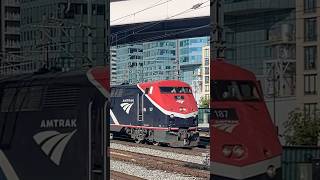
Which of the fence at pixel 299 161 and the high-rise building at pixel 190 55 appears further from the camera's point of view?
the high-rise building at pixel 190 55

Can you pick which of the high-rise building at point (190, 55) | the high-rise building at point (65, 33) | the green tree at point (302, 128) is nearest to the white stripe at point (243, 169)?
the green tree at point (302, 128)

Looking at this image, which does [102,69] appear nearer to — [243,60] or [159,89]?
[243,60]

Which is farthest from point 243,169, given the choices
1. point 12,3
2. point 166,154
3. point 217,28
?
point 166,154

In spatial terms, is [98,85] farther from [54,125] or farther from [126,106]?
[126,106]

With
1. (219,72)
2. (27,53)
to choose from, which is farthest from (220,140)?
(27,53)

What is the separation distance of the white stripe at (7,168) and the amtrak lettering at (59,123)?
4.26 feet

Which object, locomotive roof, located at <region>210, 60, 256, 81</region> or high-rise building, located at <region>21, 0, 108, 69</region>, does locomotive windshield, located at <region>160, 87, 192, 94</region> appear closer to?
high-rise building, located at <region>21, 0, 108, 69</region>

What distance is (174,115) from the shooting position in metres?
31.3

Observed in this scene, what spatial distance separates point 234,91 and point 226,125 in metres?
0.63

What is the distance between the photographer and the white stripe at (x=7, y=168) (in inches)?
409

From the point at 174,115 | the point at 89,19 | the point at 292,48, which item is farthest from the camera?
the point at 174,115

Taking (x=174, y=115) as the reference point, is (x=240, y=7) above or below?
above

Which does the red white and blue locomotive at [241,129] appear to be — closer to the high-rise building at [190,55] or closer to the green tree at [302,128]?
the green tree at [302,128]

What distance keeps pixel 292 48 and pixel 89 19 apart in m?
4.21
